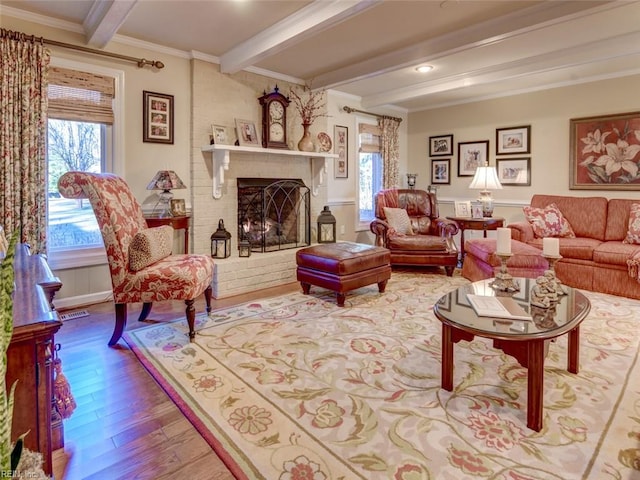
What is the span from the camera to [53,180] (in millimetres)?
3307

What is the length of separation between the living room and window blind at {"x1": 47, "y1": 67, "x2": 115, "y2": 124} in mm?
106

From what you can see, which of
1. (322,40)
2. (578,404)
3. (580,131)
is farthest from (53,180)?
(580,131)

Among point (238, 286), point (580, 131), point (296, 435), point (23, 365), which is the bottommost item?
point (296, 435)

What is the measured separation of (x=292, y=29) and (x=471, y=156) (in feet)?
12.3

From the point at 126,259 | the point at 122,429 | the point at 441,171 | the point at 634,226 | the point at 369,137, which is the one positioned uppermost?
the point at 369,137

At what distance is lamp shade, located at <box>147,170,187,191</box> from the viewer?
342 cm

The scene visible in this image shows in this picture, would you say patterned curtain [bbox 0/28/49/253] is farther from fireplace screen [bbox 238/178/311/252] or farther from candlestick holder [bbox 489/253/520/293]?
candlestick holder [bbox 489/253/520/293]

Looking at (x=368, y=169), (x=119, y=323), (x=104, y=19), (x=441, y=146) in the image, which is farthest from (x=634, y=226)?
(x=104, y=19)

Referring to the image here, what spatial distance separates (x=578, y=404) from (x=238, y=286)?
2.97m

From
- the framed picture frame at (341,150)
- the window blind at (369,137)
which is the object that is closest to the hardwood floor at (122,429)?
the framed picture frame at (341,150)

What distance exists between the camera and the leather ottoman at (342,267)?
3.39m

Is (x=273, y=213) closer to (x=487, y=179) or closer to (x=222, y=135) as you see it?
(x=222, y=135)

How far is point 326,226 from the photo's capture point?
16.2 feet

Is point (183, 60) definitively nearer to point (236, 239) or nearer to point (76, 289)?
point (236, 239)
